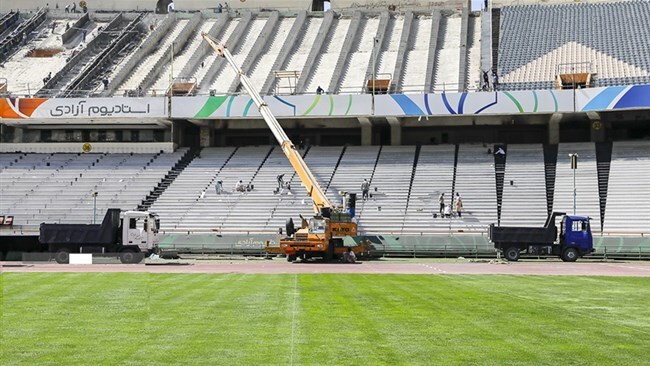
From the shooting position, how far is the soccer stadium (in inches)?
1043

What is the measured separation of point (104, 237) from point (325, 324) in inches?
1223

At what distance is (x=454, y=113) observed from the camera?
2319 inches

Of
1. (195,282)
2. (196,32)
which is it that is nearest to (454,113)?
(196,32)

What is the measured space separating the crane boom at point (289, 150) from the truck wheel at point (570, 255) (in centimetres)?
1310

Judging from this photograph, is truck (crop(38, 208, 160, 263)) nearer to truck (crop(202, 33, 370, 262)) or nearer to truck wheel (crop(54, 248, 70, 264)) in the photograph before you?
truck wheel (crop(54, 248, 70, 264))

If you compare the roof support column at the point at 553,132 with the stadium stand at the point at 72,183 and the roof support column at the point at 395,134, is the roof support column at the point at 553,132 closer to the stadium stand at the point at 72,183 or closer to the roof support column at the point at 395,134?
the roof support column at the point at 395,134

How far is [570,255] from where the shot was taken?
4359cm

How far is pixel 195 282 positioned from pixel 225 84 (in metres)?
42.8

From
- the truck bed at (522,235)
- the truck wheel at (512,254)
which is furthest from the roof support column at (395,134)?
the truck wheel at (512,254)

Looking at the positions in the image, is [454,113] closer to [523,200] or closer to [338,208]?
[523,200]

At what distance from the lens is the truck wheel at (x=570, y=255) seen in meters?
43.5

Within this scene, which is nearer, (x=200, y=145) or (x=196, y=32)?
(x=200, y=145)

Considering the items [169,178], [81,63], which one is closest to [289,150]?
[169,178]

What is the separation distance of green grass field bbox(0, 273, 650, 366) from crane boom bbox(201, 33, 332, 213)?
23.9 meters
